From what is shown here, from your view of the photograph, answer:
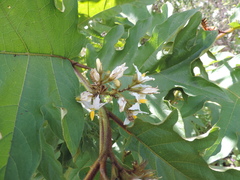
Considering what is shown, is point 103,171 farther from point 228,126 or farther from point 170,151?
point 228,126

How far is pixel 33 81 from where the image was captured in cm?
72

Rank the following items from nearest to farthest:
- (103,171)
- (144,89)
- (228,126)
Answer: (103,171), (144,89), (228,126)

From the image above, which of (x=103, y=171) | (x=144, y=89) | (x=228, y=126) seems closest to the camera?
(x=103, y=171)

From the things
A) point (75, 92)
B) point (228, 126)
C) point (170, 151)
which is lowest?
point (228, 126)

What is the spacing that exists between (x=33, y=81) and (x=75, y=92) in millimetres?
105

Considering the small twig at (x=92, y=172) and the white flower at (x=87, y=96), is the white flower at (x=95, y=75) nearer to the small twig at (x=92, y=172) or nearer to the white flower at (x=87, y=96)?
the white flower at (x=87, y=96)

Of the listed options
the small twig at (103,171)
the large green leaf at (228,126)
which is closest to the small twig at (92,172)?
the small twig at (103,171)

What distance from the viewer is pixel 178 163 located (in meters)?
0.75

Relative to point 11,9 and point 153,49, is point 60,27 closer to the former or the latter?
point 11,9

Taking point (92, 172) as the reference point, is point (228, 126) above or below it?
below

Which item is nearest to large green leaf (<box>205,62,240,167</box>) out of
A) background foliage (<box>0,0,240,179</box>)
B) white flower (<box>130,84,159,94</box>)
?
background foliage (<box>0,0,240,179</box>)

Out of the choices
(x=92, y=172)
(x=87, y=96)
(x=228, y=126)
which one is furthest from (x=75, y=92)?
(x=228, y=126)

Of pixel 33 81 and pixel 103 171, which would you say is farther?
pixel 33 81

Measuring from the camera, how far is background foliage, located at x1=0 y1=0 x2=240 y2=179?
0.65 meters
